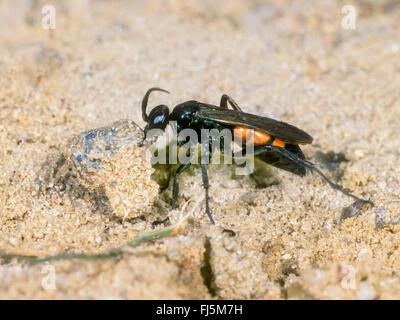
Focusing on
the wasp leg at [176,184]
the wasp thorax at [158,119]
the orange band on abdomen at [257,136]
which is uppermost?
the wasp thorax at [158,119]

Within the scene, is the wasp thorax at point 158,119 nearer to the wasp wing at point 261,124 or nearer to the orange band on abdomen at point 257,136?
the wasp wing at point 261,124

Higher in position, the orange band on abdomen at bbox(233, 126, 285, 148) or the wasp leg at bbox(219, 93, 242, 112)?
the wasp leg at bbox(219, 93, 242, 112)

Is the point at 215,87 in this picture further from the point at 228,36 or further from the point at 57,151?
the point at 57,151

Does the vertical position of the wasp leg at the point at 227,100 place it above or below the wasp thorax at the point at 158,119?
above

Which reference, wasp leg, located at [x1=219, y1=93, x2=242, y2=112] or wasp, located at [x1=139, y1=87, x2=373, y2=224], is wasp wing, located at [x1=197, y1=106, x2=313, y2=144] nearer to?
wasp, located at [x1=139, y1=87, x2=373, y2=224]

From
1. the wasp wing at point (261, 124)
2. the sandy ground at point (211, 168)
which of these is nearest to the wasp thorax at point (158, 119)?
the wasp wing at point (261, 124)

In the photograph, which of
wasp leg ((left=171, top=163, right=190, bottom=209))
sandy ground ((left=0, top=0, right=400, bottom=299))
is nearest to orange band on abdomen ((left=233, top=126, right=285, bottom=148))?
sandy ground ((left=0, top=0, right=400, bottom=299))
